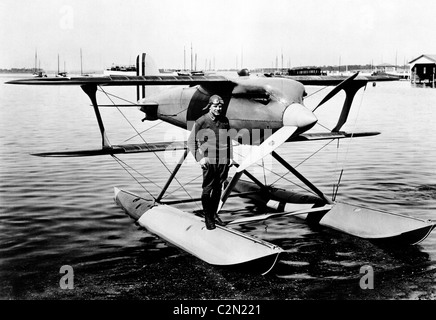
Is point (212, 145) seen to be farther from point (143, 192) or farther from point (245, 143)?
point (143, 192)

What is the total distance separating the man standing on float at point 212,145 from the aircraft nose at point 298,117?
103 cm

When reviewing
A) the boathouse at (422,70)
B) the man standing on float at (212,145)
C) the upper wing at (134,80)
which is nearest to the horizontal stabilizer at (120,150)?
the upper wing at (134,80)

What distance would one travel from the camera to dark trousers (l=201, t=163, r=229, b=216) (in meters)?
8.29

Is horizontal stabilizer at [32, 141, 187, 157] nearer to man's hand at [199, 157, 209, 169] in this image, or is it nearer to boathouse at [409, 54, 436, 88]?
man's hand at [199, 157, 209, 169]

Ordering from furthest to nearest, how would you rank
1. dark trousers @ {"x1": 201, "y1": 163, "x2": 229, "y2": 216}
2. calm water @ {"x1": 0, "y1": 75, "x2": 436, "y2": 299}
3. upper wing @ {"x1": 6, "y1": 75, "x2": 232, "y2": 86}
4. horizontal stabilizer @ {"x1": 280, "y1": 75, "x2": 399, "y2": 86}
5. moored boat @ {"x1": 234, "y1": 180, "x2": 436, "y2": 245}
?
1. horizontal stabilizer @ {"x1": 280, "y1": 75, "x2": 399, "y2": 86}
2. moored boat @ {"x1": 234, "y1": 180, "x2": 436, "y2": 245}
3. upper wing @ {"x1": 6, "y1": 75, "x2": 232, "y2": 86}
4. calm water @ {"x1": 0, "y1": 75, "x2": 436, "y2": 299}
5. dark trousers @ {"x1": 201, "y1": 163, "x2": 229, "y2": 216}

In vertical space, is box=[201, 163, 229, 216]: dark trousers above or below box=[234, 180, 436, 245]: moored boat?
above

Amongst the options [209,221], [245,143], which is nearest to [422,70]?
[245,143]

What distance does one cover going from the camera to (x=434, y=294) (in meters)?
7.11

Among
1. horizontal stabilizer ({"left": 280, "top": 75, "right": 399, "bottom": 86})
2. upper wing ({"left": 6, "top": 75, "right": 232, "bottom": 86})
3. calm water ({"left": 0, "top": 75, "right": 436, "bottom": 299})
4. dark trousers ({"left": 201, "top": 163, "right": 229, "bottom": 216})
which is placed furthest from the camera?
horizontal stabilizer ({"left": 280, "top": 75, "right": 399, "bottom": 86})

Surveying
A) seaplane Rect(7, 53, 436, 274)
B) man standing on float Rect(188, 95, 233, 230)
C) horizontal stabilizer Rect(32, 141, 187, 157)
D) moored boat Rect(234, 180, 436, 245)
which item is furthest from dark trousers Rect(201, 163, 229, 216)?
moored boat Rect(234, 180, 436, 245)

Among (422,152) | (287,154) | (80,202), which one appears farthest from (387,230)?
(422,152)

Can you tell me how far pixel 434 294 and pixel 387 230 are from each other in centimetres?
228

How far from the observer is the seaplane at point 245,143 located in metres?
8.12

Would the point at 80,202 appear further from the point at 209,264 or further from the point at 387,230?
the point at 387,230
